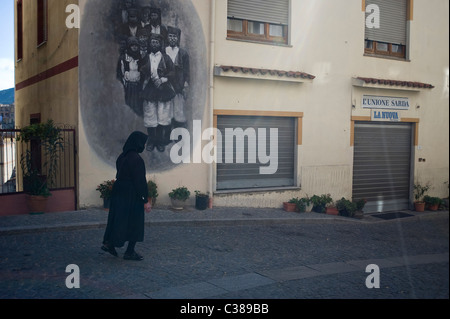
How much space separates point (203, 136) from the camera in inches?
468

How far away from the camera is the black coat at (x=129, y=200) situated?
6.88m

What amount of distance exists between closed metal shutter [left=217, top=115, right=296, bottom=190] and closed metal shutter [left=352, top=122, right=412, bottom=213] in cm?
251

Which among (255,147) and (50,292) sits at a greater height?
(255,147)

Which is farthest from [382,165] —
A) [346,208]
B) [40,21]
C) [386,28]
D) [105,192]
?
[40,21]

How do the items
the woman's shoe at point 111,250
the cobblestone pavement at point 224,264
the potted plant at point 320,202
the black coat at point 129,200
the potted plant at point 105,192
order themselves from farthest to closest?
the potted plant at point 320,202 → the potted plant at point 105,192 → the woman's shoe at point 111,250 → the black coat at point 129,200 → the cobblestone pavement at point 224,264

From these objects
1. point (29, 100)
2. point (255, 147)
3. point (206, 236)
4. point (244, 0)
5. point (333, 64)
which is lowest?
point (206, 236)

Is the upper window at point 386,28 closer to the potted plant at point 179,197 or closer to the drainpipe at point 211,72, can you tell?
the drainpipe at point 211,72

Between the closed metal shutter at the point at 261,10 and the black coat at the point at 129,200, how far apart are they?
6.57 m

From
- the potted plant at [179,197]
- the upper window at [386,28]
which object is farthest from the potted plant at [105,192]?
the upper window at [386,28]

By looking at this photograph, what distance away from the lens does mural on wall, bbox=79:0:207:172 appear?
10.7 metres

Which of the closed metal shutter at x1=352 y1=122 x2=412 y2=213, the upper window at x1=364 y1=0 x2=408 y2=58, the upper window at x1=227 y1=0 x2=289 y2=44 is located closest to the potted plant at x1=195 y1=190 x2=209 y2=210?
the upper window at x1=227 y1=0 x2=289 y2=44
